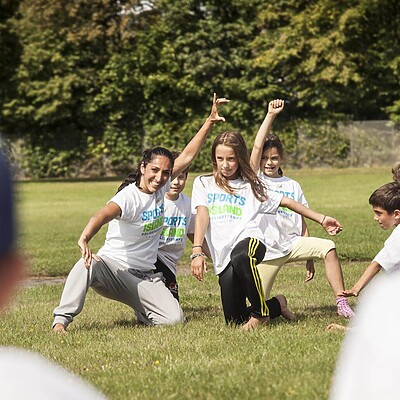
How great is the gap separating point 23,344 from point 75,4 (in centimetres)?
4374

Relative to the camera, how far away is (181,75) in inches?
1908

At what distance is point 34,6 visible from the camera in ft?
160

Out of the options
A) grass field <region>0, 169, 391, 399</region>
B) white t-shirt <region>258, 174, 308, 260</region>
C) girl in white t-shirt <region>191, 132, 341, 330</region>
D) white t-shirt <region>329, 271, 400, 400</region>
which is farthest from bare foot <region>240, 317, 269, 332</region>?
white t-shirt <region>329, 271, 400, 400</region>

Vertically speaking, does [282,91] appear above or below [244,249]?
below

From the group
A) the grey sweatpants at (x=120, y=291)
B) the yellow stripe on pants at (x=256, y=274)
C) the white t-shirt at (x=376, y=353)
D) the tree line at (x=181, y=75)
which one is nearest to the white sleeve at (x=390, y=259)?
the yellow stripe on pants at (x=256, y=274)

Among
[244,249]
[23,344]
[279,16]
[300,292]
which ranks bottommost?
[279,16]

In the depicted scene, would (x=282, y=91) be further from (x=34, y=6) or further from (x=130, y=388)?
(x=130, y=388)

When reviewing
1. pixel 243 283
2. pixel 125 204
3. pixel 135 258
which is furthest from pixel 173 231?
pixel 243 283

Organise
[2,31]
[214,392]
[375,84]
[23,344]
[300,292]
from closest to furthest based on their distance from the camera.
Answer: [214,392] → [23,344] → [300,292] → [2,31] → [375,84]

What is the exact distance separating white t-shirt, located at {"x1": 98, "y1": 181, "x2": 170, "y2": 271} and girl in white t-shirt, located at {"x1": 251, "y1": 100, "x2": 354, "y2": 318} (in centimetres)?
88

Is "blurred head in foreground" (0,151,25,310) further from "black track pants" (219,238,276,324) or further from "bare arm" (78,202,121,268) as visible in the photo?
"black track pants" (219,238,276,324)

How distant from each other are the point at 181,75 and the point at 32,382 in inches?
1880

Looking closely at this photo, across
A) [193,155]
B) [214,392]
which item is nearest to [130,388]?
[214,392]

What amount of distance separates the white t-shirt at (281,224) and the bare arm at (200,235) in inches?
18.7
